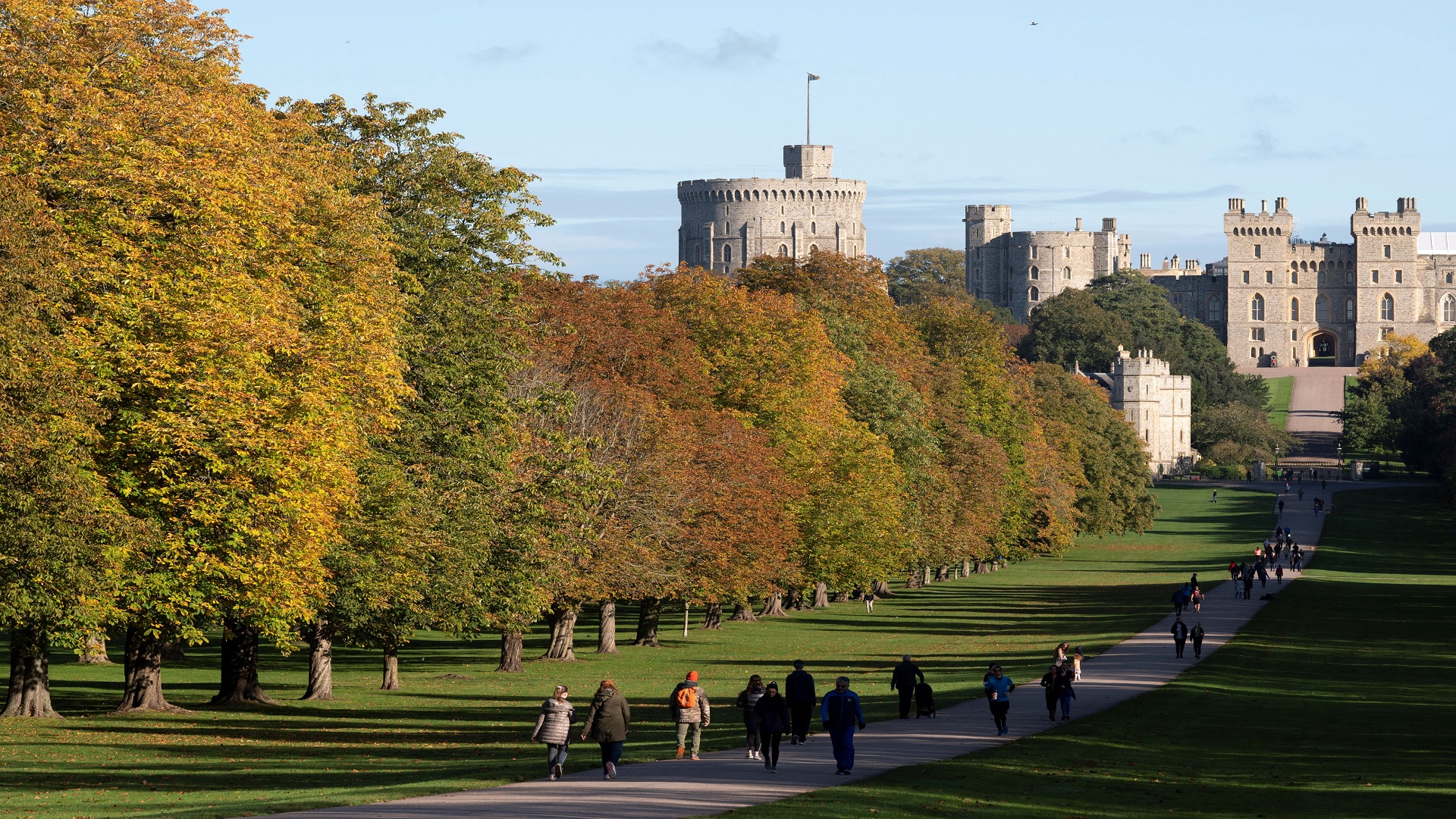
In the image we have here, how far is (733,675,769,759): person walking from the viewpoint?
22.2m

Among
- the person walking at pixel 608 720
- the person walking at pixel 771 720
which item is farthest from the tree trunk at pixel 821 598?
the person walking at pixel 608 720

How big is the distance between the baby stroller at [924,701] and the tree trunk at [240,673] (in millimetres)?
11870

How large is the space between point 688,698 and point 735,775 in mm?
1632

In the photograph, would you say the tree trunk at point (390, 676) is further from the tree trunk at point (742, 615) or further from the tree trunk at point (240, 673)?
the tree trunk at point (742, 615)

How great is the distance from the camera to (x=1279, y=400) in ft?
577

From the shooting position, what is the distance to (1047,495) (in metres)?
78.8

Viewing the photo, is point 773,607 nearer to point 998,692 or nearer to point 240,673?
point 240,673

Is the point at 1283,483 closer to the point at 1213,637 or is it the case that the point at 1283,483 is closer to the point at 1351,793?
the point at 1213,637

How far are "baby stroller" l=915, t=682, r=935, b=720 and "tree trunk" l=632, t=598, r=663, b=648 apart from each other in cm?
1984

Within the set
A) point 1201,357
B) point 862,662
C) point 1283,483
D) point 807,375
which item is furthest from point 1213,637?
point 1201,357

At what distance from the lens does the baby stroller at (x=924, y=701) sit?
1127 inches

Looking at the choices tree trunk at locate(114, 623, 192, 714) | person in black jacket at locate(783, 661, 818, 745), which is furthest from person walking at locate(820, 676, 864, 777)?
tree trunk at locate(114, 623, 192, 714)

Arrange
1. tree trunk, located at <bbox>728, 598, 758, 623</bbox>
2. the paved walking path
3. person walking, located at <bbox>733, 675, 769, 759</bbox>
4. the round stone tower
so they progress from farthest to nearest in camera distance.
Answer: the round stone tower → tree trunk, located at <bbox>728, 598, 758, 623</bbox> → person walking, located at <bbox>733, 675, 769, 759</bbox> → the paved walking path

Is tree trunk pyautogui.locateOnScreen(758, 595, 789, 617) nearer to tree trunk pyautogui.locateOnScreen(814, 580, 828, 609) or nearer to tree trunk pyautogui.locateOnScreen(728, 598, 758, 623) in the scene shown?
tree trunk pyautogui.locateOnScreen(728, 598, 758, 623)
